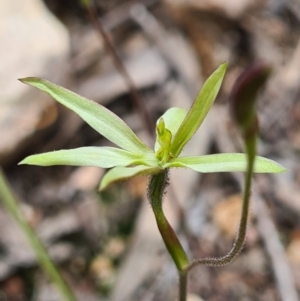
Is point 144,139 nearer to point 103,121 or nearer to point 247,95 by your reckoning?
point 103,121

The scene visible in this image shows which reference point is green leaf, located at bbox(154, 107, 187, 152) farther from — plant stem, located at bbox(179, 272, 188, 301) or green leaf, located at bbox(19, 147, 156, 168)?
plant stem, located at bbox(179, 272, 188, 301)

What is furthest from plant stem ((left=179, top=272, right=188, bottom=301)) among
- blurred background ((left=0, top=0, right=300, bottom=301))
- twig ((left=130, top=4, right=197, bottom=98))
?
twig ((left=130, top=4, right=197, bottom=98))

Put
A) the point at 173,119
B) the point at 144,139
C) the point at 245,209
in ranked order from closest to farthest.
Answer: the point at 245,209
the point at 173,119
the point at 144,139

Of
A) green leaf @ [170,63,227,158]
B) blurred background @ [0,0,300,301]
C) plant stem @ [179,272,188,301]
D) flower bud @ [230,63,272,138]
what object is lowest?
blurred background @ [0,0,300,301]

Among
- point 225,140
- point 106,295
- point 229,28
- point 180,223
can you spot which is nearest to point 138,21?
point 229,28

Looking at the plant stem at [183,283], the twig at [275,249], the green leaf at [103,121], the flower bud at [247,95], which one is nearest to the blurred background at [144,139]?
the twig at [275,249]

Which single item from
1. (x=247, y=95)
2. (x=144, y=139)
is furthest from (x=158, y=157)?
(x=144, y=139)

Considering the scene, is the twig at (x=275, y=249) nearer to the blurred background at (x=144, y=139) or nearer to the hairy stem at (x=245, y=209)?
the blurred background at (x=144, y=139)
